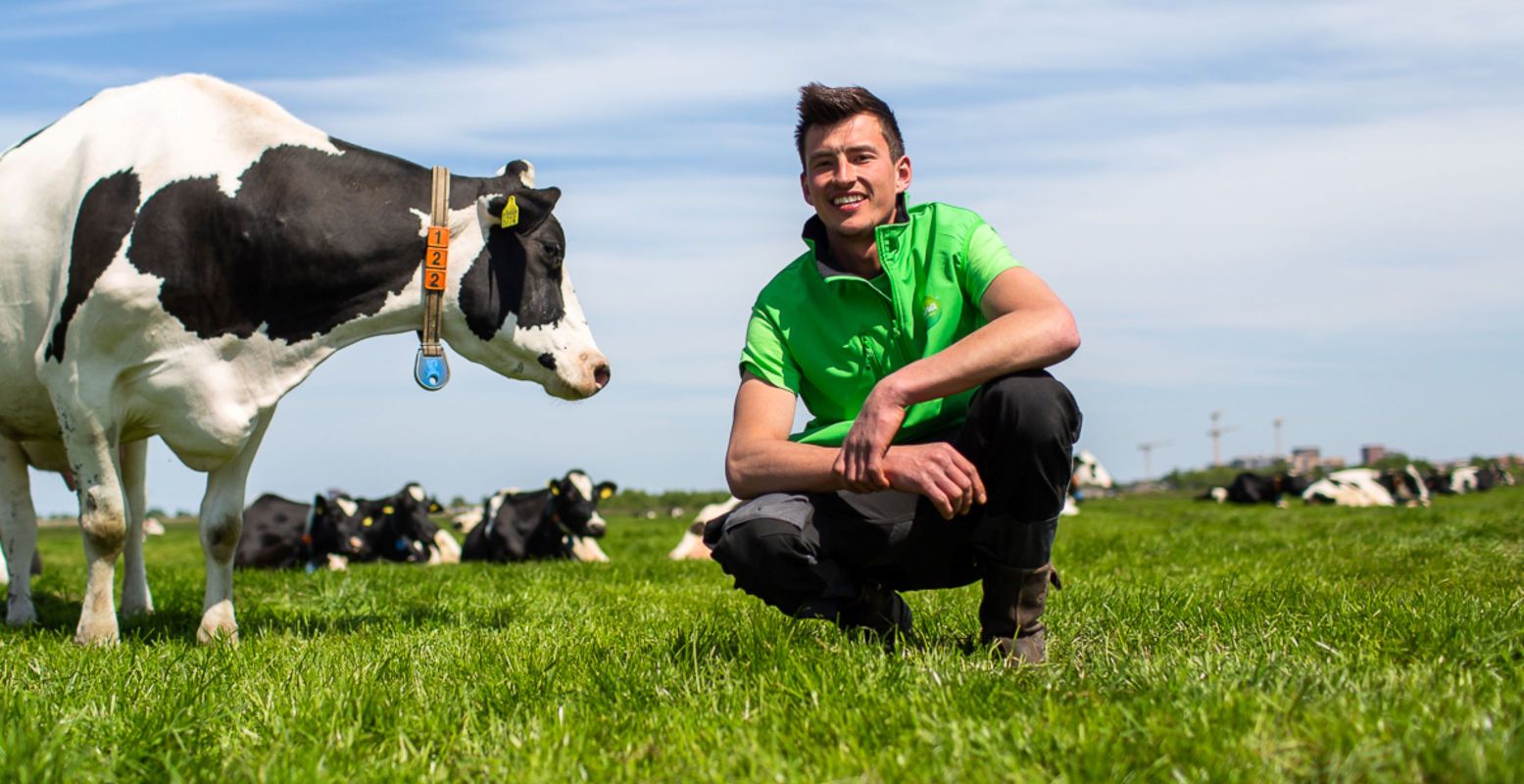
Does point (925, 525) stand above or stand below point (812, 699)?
above

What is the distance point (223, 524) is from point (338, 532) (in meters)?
9.14

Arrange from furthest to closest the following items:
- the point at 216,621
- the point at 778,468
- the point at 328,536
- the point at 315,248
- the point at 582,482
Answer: the point at 582,482 < the point at 328,536 < the point at 216,621 < the point at 315,248 < the point at 778,468

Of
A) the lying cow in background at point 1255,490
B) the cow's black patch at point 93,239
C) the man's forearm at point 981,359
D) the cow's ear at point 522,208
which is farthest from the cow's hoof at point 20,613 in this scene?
the lying cow in background at point 1255,490

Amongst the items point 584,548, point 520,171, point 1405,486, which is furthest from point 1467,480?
point 520,171

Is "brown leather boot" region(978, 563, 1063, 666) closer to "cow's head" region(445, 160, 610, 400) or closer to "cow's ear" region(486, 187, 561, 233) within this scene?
"cow's head" region(445, 160, 610, 400)

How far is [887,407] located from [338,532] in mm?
12509

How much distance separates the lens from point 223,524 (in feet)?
20.7

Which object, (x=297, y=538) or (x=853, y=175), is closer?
(x=853, y=175)

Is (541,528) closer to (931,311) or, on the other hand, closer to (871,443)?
(931,311)

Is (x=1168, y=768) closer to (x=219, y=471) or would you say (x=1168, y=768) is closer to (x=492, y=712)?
(x=492, y=712)

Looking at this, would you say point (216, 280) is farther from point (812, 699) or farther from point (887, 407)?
point (812, 699)

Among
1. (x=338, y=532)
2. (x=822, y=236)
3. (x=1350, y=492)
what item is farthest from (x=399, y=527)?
(x=1350, y=492)

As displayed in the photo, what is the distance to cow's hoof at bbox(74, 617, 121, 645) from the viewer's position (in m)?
5.80

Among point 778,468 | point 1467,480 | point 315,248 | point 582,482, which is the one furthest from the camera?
point 1467,480
